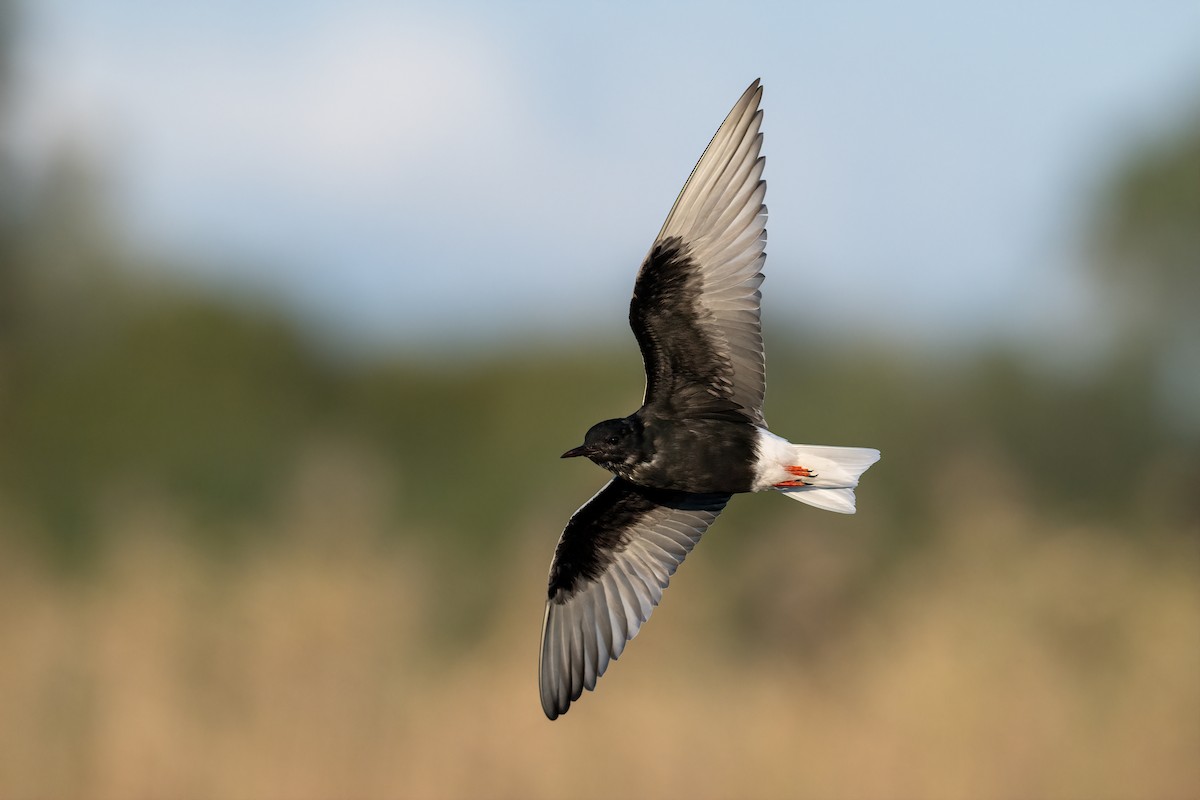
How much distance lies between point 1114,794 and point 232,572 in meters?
5.06

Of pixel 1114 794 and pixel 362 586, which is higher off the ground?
pixel 362 586

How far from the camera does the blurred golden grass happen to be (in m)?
7.60

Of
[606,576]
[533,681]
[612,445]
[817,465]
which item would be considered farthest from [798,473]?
[533,681]

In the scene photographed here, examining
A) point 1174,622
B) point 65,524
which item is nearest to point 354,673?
point 1174,622

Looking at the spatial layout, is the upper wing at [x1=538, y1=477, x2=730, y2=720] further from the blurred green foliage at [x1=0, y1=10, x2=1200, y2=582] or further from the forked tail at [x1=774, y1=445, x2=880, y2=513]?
the blurred green foliage at [x1=0, y1=10, x2=1200, y2=582]

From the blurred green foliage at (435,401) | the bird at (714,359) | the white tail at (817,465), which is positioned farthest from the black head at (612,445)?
the blurred green foliage at (435,401)

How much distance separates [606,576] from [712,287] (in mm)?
1639

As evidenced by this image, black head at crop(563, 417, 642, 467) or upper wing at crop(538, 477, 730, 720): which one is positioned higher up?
black head at crop(563, 417, 642, 467)

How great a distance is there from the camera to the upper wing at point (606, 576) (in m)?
6.70

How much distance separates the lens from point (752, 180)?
5812mm

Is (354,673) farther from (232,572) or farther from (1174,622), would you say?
(1174,622)

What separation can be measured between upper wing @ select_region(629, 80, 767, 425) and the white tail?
18 centimetres

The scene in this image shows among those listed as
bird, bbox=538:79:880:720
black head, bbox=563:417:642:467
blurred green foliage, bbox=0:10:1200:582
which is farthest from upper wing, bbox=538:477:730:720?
blurred green foliage, bbox=0:10:1200:582

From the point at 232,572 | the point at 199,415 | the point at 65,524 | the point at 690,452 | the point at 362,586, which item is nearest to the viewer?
the point at 690,452
